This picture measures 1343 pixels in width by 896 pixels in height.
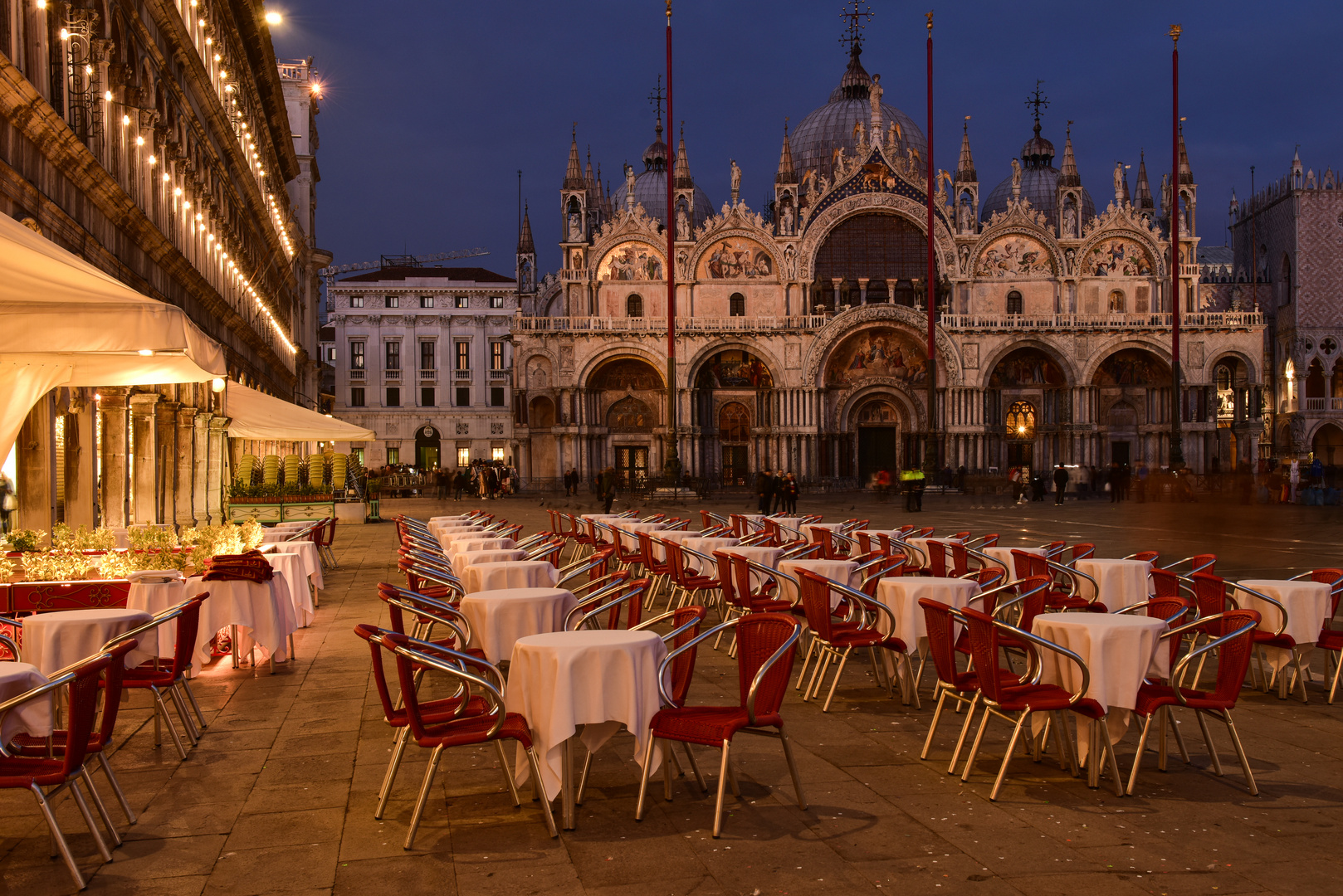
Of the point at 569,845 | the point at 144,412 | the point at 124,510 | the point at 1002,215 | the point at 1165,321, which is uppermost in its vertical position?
the point at 1002,215

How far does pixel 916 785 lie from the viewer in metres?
6.30

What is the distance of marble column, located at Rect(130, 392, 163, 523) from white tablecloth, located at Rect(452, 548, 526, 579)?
8346 mm

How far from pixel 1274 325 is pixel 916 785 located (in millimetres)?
66178

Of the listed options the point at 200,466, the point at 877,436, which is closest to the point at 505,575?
the point at 200,466

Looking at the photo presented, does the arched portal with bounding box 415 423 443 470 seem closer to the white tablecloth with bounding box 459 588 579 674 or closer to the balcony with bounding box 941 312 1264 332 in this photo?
the balcony with bounding box 941 312 1264 332

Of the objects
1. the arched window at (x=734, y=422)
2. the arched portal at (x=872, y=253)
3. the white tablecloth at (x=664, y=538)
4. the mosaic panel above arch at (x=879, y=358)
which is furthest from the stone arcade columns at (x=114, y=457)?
the arched portal at (x=872, y=253)

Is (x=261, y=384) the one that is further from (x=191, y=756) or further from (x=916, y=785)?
(x=916, y=785)

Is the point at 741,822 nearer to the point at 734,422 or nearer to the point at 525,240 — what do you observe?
the point at 734,422

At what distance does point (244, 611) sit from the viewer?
9422 millimetres

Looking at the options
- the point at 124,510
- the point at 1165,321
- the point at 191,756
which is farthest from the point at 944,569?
the point at 1165,321

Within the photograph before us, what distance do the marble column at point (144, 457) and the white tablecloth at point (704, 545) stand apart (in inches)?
353

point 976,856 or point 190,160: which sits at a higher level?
point 190,160

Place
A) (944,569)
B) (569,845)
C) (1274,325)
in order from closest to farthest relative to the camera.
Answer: (569,845) → (944,569) → (1274,325)

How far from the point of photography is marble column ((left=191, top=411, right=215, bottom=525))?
20.9 m
